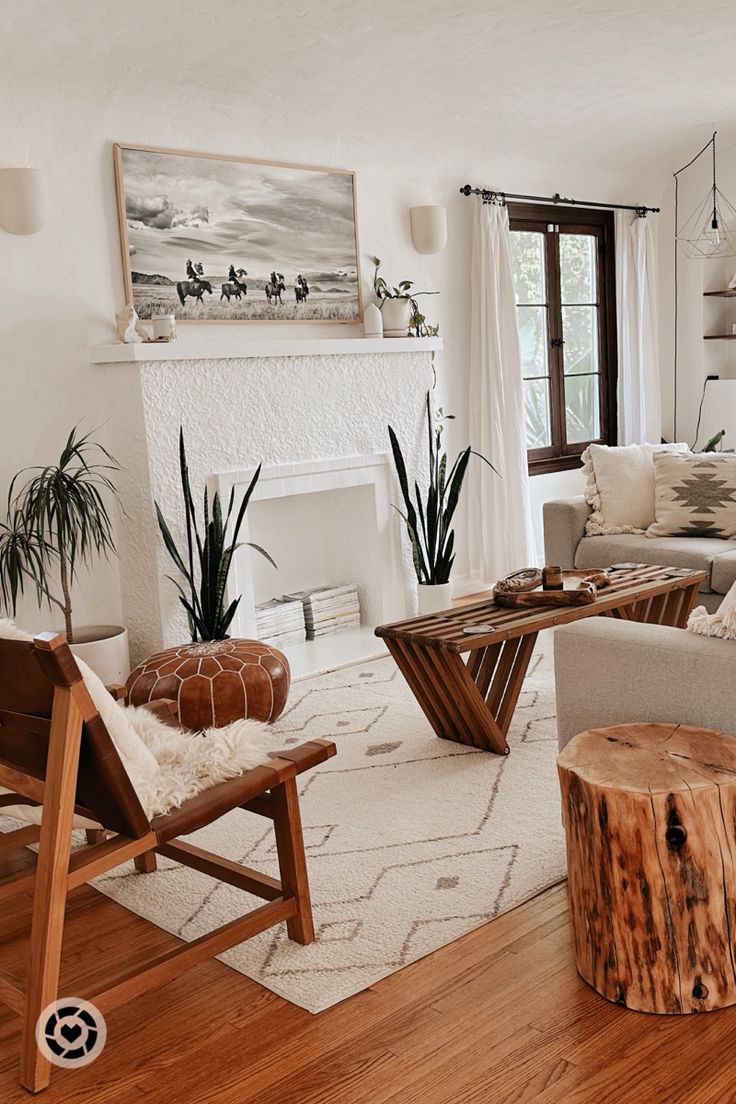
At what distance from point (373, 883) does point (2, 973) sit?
3.20 feet

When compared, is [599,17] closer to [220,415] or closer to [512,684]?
[220,415]

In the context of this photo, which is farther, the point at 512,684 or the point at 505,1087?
the point at 512,684

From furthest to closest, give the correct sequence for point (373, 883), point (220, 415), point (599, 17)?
point (220, 415)
point (599, 17)
point (373, 883)

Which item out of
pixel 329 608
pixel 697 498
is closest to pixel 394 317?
pixel 329 608

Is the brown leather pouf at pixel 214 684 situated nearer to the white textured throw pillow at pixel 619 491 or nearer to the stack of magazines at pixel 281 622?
the stack of magazines at pixel 281 622

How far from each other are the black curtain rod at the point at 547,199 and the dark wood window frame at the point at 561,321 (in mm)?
63

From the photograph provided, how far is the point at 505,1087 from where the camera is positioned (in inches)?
76.7

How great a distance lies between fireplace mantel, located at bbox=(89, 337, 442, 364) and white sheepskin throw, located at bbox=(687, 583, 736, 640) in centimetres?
266

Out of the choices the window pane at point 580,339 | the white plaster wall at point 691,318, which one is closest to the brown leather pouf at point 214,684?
the window pane at point 580,339

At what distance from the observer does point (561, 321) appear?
684 centimetres

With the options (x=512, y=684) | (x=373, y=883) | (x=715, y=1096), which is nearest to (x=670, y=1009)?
(x=715, y=1096)

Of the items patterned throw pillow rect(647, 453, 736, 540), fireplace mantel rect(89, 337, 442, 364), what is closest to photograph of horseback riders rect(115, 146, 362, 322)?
fireplace mantel rect(89, 337, 442, 364)

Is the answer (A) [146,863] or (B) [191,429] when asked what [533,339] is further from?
(A) [146,863]

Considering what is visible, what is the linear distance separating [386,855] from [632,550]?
2539 millimetres
